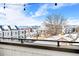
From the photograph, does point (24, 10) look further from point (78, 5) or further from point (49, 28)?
point (78, 5)

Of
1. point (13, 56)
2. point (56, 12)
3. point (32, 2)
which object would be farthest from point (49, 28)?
point (13, 56)

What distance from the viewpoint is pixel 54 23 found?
223 cm

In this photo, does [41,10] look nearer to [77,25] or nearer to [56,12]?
[56,12]

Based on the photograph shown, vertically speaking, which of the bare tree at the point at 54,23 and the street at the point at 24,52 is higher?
the bare tree at the point at 54,23

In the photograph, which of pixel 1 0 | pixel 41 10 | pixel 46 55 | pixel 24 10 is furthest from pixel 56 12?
pixel 1 0

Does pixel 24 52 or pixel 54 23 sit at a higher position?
pixel 54 23

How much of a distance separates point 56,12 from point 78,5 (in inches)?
10.5

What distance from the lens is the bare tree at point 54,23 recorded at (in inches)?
86.9

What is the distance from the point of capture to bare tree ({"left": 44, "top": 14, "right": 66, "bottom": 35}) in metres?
2.21

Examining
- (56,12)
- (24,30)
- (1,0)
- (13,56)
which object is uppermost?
(1,0)

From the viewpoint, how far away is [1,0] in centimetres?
225

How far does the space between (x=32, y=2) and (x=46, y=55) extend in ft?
2.16

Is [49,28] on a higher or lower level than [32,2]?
lower

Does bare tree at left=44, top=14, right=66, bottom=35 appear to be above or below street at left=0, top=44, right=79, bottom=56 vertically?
above
